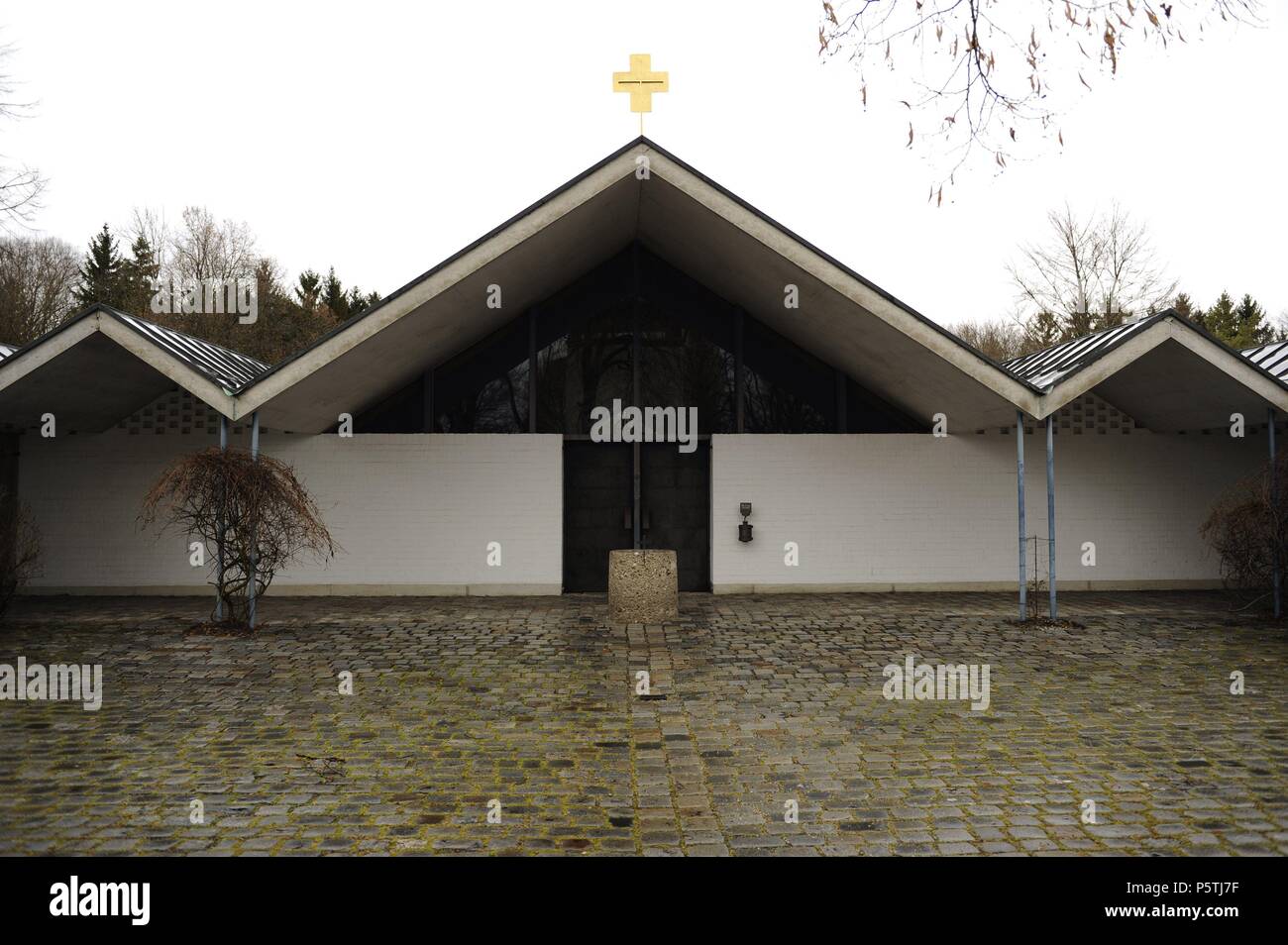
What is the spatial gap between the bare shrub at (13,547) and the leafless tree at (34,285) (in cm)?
2224

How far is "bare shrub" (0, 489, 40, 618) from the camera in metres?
10.4

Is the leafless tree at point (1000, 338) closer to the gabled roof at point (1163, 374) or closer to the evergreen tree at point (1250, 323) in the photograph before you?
the evergreen tree at point (1250, 323)

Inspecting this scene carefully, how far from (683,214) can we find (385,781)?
8126 millimetres

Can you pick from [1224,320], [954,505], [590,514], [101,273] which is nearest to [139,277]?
[101,273]

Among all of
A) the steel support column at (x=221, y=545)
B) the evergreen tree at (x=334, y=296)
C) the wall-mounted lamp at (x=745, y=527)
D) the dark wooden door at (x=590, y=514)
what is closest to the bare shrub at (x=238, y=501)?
the steel support column at (x=221, y=545)

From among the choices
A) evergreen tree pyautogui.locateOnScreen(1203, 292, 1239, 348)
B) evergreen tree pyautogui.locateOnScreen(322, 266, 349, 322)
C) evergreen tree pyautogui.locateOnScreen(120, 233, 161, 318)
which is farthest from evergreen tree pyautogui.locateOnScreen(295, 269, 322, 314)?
evergreen tree pyautogui.locateOnScreen(1203, 292, 1239, 348)

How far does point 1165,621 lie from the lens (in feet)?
35.8

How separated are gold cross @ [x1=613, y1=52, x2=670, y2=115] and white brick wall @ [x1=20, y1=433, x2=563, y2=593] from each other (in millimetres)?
4826

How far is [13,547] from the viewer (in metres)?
10.7

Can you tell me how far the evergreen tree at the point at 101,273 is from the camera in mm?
39406

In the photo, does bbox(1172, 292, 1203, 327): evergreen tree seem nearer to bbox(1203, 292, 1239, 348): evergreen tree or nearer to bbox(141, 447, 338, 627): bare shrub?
bbox(1203, 292, 1239, 348): evergreen tree

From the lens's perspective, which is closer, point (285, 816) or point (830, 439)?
point (285, 816)
